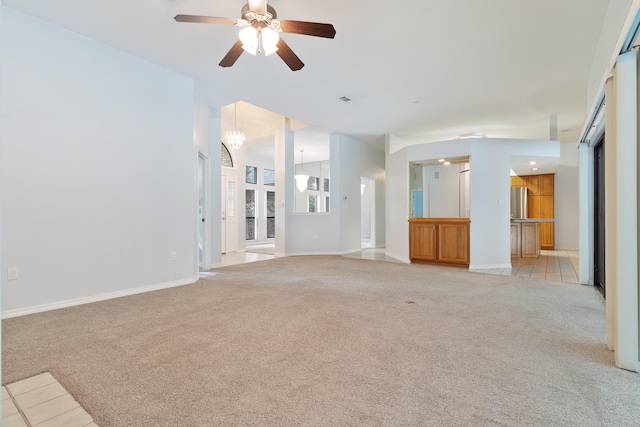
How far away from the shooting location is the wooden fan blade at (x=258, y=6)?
2.72m

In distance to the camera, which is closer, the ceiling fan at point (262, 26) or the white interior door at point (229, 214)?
the ceiling fan at point (262, 26)

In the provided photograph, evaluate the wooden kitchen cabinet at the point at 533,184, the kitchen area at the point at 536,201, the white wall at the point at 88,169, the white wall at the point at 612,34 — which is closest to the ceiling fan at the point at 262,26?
the white wall at the point at 88,169

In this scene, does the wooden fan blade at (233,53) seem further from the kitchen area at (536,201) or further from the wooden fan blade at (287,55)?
the kitchen area at (536,201)

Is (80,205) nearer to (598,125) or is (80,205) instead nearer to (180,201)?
(180,201)

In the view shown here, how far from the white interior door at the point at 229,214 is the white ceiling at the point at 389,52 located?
305 cm

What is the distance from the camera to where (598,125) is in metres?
3.67

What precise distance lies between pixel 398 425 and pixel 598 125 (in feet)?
12.9

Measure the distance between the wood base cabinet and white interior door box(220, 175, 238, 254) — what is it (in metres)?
4.63

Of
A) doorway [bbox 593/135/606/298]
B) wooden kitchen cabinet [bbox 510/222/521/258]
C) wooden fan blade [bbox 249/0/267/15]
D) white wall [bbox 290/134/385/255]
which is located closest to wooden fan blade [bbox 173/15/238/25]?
wooden fan blade [bbox 249/0/267/15]

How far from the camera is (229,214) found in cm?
881

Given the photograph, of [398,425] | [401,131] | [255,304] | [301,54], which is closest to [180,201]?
[255,304]

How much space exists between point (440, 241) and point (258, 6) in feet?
17.0

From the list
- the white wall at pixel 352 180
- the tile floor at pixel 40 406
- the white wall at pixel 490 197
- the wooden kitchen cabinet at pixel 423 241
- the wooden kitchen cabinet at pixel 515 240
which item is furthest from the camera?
the white wall at pixel 352 180

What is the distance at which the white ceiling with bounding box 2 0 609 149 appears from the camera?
126 inches
